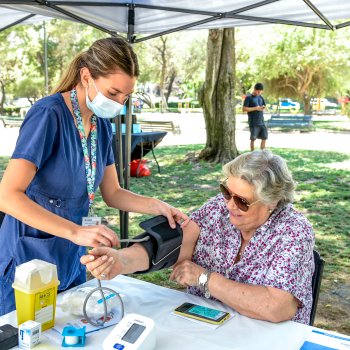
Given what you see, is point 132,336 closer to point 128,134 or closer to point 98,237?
point 98,237

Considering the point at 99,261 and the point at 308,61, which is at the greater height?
the point at 308,61

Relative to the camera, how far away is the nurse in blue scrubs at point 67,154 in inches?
75.8

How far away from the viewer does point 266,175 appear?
2.07 m

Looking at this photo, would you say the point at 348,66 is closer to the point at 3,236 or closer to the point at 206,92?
the point at 206,92

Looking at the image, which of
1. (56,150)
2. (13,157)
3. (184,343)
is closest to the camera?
(184,343)

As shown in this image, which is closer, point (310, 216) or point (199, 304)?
point (199, 304)

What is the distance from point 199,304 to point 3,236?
0.87 meters

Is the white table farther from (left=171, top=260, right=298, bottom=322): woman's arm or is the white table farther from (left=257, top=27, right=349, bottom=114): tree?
(left=257, top=27, right=349, bottom=114): tree

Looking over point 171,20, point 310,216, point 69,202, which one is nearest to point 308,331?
point 69,202

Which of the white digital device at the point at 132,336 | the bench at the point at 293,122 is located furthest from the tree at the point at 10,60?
the white digital device at the point at 132,336

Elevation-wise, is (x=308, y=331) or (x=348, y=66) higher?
(x=348, y=66)

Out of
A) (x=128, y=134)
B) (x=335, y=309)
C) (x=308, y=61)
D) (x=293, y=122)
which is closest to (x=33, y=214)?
(x=128, y=134)

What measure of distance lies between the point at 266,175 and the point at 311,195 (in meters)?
5.76

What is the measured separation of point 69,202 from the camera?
205cm
